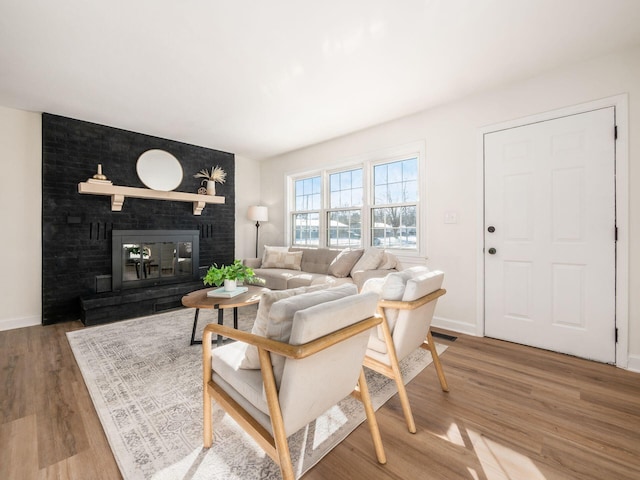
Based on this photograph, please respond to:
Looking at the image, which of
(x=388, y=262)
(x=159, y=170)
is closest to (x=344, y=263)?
(x=388, y=262)

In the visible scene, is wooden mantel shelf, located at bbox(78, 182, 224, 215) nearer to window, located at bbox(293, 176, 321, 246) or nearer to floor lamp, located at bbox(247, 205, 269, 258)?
floor lamp, located at bbox(247, 205, 269, 258)

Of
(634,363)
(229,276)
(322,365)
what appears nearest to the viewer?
(322,365)

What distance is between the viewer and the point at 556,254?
264cm

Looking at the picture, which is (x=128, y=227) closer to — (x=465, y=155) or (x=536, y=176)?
(x=465, y=155)

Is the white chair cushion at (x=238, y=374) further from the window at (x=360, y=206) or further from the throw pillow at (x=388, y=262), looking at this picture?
the window at (x=360, y=206)

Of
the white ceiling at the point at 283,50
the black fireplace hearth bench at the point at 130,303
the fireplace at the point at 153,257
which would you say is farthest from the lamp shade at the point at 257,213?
the white ceiling at the point at 283,50

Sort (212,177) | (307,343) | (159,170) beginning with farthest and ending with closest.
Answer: (212,177)
(159,170)
(307,343)

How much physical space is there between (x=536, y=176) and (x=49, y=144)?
5481mm

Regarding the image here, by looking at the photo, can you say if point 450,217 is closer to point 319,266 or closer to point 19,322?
point 319,266

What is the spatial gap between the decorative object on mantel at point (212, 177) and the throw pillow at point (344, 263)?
2.52 metres

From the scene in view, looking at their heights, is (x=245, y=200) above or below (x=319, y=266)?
above

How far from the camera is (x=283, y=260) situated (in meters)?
4.57

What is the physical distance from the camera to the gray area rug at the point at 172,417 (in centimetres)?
136

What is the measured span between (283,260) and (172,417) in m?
2.96
